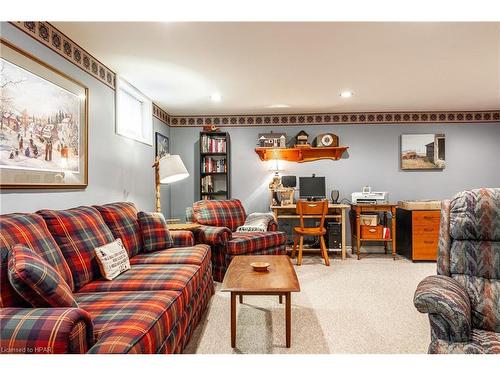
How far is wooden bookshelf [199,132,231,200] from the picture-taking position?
16.7ft

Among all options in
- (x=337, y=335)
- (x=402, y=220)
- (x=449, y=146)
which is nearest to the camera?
(x=337, y=335)

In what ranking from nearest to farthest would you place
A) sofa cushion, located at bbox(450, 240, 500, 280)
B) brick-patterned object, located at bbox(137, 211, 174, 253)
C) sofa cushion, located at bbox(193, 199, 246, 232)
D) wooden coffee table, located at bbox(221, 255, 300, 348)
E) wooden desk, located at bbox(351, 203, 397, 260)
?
sofa cushion, located at bbox(450, 240, 500, 280), wooden coffee table, located at bbox(221, 255, 300, 348), brick-patterned object, located at bbox(137, 211, 174, 253), sofa cushion, located at bbox(193, 199, 246, 232), wooden desk, located at bbox(351, 203, 397, 260)

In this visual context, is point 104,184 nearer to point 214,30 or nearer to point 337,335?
point 214,30

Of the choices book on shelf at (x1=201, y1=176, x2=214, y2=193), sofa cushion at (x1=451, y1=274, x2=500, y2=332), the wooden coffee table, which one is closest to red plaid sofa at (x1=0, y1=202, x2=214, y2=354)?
the wooden coffee table

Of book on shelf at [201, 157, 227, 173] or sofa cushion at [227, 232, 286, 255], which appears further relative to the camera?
book on shelf at [201, 157, 227, 173]

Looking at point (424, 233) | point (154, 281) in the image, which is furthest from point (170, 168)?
point (424, 233)

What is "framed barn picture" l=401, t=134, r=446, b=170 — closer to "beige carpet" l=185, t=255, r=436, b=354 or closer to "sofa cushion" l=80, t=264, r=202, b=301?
"beige carpet" l=185, t=255, r=436, b=354

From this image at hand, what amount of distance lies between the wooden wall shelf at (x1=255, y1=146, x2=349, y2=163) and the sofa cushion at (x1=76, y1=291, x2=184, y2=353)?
3.68m

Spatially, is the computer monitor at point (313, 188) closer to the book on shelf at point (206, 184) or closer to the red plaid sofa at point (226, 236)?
the red plaid sofa at point (226, 236)

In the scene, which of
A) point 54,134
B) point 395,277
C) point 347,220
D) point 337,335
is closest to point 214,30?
point 54,134

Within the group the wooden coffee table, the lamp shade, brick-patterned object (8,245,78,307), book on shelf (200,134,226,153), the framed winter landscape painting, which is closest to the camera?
brick-patterned object (8,245,78,307)

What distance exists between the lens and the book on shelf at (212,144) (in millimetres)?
5094
